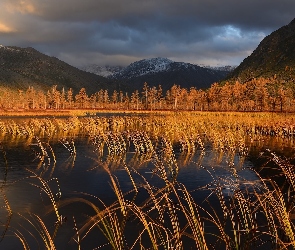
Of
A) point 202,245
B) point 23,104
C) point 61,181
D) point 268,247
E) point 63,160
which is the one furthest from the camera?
point 23,104

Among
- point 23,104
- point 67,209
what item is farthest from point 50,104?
point 67,209

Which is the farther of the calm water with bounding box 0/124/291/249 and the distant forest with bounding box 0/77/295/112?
the distant forest with bounding box 0/77/295/112

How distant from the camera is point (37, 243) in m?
11.2

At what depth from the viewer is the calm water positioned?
1189 cm

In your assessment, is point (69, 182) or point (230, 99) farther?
point (230, 99)

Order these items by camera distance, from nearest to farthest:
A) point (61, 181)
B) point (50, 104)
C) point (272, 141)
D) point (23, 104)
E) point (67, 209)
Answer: point (67, 209) → point (61, 181) → point (272, 141) → point (23, 104) → point (50, 104)

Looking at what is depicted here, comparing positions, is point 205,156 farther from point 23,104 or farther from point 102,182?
point 23,104

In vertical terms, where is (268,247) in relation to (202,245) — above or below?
below

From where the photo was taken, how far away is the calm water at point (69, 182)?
11.9 metres

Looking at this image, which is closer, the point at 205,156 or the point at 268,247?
the point at 268,247

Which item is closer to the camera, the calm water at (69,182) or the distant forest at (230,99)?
the calm water at (69,182)

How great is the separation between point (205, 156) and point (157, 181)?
9.04 meters

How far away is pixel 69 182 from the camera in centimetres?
1950

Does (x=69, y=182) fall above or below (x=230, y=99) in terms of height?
below
